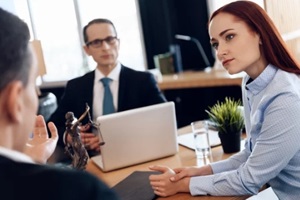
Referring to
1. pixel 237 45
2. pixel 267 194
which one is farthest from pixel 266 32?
pixel 267 194

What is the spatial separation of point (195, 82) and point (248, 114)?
2152 mm

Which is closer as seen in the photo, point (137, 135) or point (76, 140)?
point (76, 140)

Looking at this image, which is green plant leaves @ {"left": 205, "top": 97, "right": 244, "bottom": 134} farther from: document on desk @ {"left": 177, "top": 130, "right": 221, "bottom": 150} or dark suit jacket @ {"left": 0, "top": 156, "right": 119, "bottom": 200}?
dark suit jacket @ {"left": 0, "top": 156, "right": 119, "bottom": 200}

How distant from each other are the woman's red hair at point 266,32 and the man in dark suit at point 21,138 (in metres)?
0.99

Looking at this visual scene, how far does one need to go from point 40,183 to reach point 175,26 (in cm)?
430

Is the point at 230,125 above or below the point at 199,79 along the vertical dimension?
above

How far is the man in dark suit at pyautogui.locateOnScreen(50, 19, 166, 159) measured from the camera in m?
2.74

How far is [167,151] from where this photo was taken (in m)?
2.11

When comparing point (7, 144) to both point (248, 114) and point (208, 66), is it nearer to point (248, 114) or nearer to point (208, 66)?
point (248, 114)

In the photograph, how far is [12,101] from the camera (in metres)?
0.80

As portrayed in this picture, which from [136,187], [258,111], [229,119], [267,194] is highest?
[258,111]

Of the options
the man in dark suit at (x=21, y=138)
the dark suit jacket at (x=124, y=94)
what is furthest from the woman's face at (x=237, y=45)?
the dark suit jacket at (x=124, y=94)

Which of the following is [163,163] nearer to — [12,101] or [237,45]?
[237,45]

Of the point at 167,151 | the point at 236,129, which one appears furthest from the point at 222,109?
the point at 167,151
